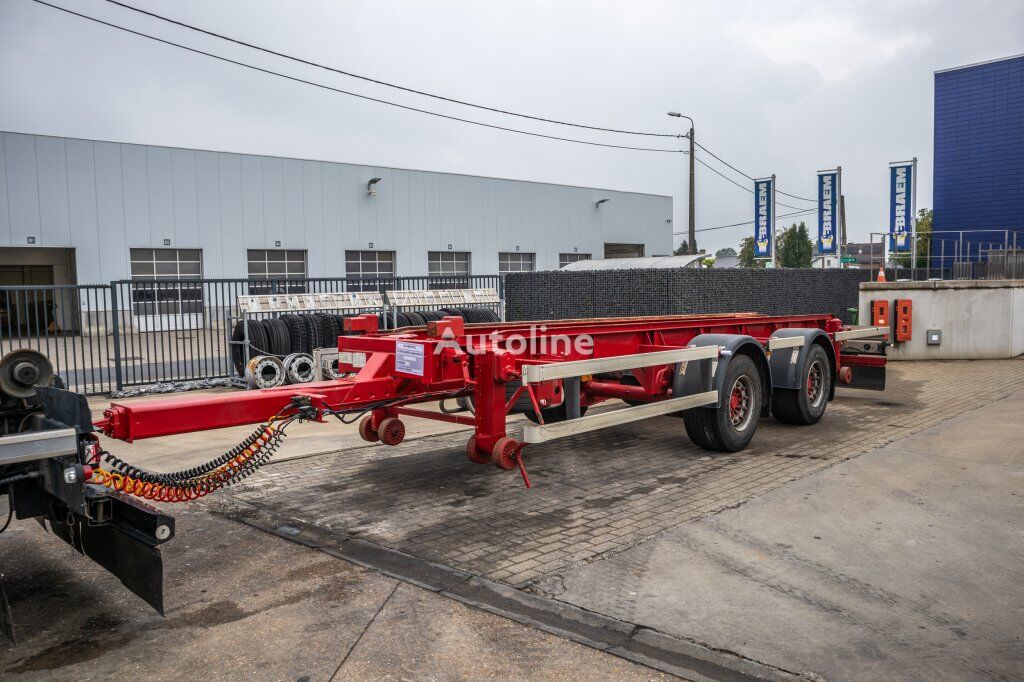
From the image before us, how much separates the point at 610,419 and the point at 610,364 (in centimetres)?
A: 46

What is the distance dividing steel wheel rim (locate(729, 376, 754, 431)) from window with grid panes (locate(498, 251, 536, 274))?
2932cm

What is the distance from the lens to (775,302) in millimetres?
15211

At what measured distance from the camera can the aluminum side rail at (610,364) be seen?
5727 millimetres

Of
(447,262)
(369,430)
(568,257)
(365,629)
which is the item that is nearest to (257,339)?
(369,430)

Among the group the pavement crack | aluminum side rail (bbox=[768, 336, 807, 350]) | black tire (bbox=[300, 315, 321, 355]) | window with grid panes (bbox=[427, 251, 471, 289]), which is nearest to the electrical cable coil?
the pavement crack

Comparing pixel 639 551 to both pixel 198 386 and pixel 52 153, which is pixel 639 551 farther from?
pixel 52 153

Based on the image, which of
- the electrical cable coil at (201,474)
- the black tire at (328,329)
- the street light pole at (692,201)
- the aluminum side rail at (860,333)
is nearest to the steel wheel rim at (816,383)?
the aluminum side rail at (860,333)

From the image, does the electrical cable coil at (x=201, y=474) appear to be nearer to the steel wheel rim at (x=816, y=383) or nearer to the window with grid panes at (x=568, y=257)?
the steel wheel rim at (x=816, y=383)

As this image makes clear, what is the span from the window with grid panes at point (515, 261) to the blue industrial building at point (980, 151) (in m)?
17.7

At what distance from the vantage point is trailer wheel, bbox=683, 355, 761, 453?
24.7 ft

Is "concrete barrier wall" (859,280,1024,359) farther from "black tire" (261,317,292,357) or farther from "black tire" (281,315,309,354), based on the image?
"black tire" (261,317,292,357)

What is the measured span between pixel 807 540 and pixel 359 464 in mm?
4094

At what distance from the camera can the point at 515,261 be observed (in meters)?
37.8

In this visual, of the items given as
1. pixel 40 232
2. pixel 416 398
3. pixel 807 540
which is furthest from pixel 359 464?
pixel 40 232
